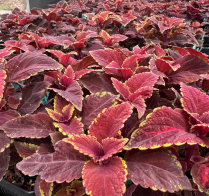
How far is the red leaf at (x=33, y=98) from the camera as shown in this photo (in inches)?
28.8

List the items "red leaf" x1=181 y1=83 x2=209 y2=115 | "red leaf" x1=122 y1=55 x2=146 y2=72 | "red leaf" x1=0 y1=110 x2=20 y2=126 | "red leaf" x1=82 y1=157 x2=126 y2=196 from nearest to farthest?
1. "red leaf" x1=82 y1=157 x2=126 y2=196
2. "red leaf" x1=181 y1=83 x2=209 y2=115
3. "red leaf" x1=0 y1=110 x2=20 y2=126
4. "red leaf" x1=122 y1=55 x2=146 y2=72

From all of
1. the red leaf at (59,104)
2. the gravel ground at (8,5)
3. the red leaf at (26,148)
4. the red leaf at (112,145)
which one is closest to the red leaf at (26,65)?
the red leaf at (59,104)

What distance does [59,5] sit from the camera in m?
2.63

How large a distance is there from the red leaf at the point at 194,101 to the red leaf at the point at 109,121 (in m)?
0.16

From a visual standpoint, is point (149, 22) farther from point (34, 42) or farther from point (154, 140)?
point (154, 140)

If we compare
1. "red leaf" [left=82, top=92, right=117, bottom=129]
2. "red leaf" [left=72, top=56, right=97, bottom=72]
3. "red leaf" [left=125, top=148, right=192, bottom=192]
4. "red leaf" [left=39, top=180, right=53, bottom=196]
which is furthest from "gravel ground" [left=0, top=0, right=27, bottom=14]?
"red leaf" [left=125, top=148, right=192, bottom=192]

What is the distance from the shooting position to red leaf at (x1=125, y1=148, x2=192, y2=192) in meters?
0.48

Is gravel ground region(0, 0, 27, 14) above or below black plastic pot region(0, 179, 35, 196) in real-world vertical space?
below

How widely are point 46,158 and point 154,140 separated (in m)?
0.28

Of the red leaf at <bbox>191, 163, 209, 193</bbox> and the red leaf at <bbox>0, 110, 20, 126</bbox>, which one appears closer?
the red leaf at <bbox>191, 163, 209, 193</bbox>

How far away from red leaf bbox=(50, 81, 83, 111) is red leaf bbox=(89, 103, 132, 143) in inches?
3.4

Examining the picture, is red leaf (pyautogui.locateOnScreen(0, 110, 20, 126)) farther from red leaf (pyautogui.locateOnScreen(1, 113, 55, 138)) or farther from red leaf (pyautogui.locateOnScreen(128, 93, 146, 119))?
red leaf (pyautogui.locateOnScreen(128, 93, 146, 119))

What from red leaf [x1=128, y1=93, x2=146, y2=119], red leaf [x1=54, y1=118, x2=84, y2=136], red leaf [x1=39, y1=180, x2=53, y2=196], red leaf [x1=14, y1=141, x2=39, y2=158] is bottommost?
red leaf [x1=39, y1=180, x2=53, y2=196]

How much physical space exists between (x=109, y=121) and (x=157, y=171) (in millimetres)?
168
